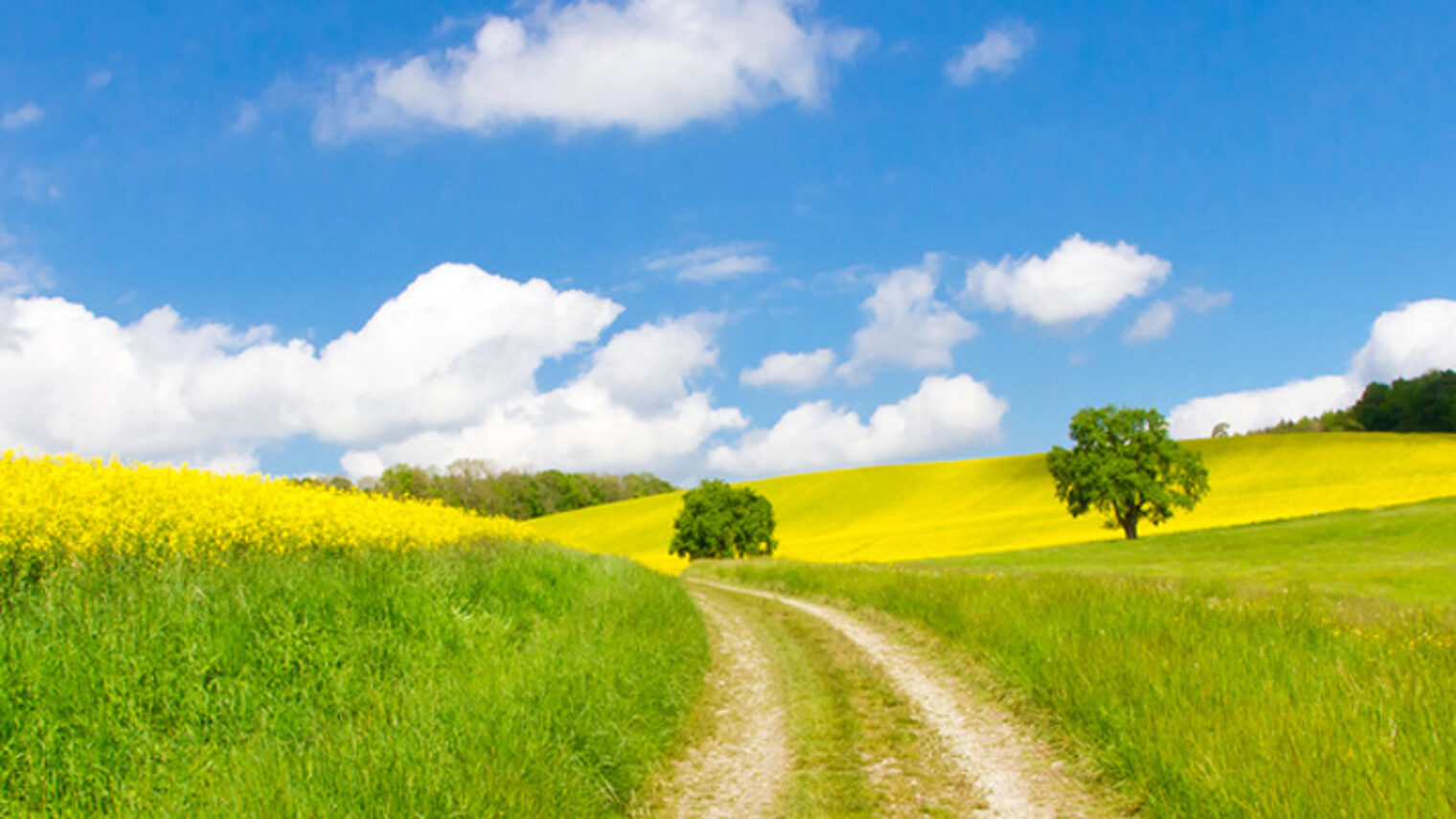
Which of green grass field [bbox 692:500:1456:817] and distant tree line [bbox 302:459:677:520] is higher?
distant tree line [bbox 302:459:677:520]

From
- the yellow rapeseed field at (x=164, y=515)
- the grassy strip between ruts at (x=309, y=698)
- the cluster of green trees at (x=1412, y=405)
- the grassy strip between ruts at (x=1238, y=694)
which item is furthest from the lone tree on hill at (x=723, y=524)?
the cluster of green trees at (x=1412, y=405)

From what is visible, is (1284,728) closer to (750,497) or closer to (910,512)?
(750,497)

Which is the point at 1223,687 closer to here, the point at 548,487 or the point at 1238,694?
the point at 1238,694

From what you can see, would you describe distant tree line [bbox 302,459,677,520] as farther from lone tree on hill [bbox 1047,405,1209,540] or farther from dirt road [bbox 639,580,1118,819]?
dirt road [bbox 639,580,1118,819]

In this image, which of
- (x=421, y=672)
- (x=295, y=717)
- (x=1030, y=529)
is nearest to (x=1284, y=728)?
(x=421, y=672)

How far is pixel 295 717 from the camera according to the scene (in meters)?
6.79

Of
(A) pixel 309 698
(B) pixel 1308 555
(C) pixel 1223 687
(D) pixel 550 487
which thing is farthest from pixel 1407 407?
(A) pixel 309 698

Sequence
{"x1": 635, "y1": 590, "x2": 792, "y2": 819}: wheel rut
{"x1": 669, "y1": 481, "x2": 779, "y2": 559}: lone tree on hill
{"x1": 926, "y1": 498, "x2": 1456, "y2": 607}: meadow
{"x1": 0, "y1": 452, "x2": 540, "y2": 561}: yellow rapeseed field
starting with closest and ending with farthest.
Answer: {"x1": 635, "y1": 590, "x2": 792, "y2": 819}: wheel rut < {"x1": 0, "y1": 452, "x2": 540, "y2": 561}: yellow rapeseed field < {"x1": 926, "y1": 498, "x2": 1456, "y2": 607}: meadow < {"x1": 669, "y1": 481, "x2": 779, "y2": 559}: lone tree on hill

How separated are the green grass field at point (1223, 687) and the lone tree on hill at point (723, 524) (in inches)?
1731

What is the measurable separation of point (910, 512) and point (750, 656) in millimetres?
75174

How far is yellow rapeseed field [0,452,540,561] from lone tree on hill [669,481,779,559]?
44.9 m

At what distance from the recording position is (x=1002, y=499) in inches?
3260

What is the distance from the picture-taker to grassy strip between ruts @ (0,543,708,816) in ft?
17.4

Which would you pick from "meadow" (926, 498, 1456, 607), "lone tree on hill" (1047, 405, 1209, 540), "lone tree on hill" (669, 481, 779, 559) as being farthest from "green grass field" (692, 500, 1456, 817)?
"lone tree on hill" (669, 481, 779, 559)
